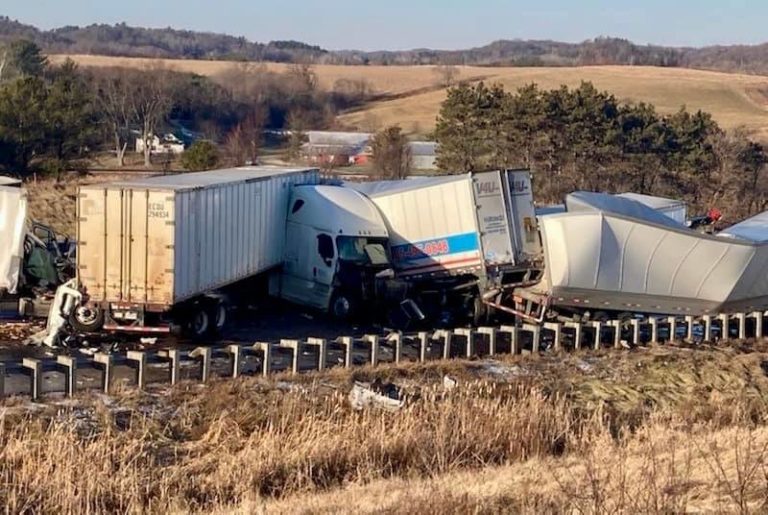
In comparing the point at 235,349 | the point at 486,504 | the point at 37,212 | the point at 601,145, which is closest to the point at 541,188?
the point at 601,145

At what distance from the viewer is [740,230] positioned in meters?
26.3

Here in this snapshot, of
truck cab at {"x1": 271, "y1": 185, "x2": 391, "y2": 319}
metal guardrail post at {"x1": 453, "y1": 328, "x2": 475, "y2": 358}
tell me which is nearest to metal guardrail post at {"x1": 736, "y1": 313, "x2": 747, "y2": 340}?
metal guardrail post at {"x1": 453, "y1": 328, "x2": 475, "y2": 358}

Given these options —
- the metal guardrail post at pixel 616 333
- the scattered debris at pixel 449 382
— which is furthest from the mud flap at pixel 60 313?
the metal guardrail post at pixel 616 333

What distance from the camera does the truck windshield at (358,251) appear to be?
78.0 feet

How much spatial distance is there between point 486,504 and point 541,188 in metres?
43.1

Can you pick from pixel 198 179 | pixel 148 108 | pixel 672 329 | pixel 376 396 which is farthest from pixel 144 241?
pixel 148 108

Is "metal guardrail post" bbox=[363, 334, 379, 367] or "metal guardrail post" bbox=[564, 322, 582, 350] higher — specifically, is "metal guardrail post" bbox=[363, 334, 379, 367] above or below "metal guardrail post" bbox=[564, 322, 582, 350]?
above

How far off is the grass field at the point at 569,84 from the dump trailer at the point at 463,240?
55512mm

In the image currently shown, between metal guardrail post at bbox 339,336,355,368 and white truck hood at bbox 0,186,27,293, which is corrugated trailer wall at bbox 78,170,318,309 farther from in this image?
metal guardrail post at bbox 339,336,355,368

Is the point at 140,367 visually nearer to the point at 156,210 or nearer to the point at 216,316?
the point at 156,210

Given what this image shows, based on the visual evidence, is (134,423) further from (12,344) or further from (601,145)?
(601,145)

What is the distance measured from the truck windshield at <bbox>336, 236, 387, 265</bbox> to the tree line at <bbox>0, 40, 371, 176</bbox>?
23741mm

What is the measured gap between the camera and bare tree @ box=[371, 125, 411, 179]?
172 ft

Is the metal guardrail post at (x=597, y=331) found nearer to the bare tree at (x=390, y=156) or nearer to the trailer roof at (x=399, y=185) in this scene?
the trailer roof at (x=399, y=185)
